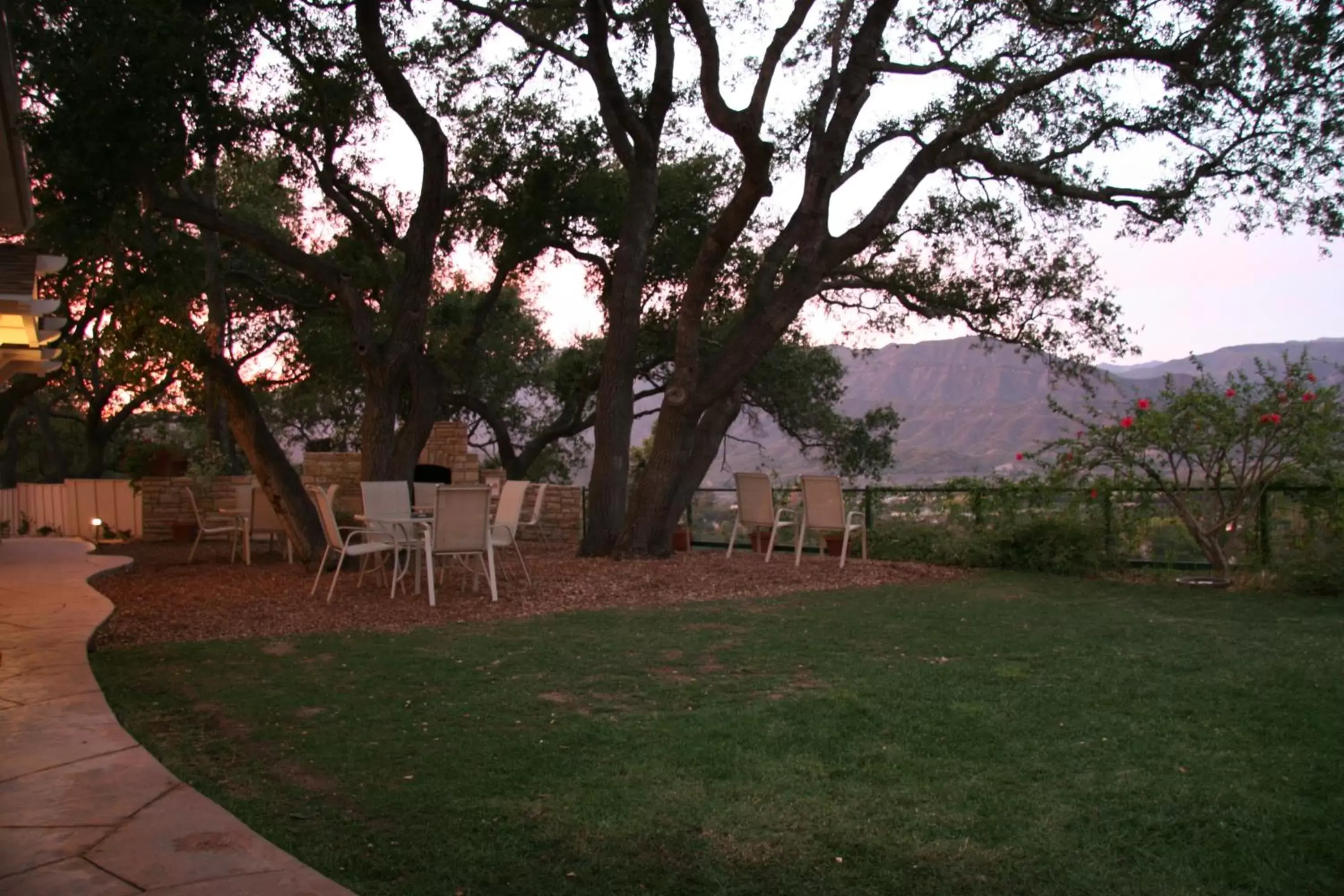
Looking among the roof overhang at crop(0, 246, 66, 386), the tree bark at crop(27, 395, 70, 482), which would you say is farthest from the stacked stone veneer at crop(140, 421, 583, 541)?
the tree bark at crop(27, 395, 70, 482)

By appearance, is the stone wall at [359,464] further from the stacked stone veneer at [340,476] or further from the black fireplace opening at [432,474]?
the black fireplace opening at [432,474]

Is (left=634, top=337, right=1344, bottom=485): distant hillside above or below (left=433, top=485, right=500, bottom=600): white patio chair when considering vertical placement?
above

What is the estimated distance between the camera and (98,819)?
3.13m

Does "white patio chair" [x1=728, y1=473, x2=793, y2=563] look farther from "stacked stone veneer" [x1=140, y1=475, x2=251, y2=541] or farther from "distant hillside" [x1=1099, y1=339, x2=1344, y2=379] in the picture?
"stacked stone veneer" [x1=140, y1=475, x2=251, y2=541]

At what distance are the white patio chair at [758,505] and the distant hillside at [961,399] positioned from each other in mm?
2169

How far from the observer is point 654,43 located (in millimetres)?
12469

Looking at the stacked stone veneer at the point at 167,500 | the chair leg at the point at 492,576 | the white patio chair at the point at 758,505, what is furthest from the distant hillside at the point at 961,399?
the stacked stone veneer at the point at 167,500

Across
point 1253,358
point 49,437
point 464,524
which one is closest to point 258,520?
point 464,524

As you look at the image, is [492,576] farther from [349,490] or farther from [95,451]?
[95,451]

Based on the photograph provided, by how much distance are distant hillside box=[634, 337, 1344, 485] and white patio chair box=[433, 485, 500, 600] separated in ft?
18.8

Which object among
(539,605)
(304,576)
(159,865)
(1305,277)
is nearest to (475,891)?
(159,865)

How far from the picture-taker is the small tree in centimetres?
961

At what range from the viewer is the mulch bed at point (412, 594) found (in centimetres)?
782

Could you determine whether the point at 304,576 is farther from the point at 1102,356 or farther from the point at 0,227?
the point at 1102,356
